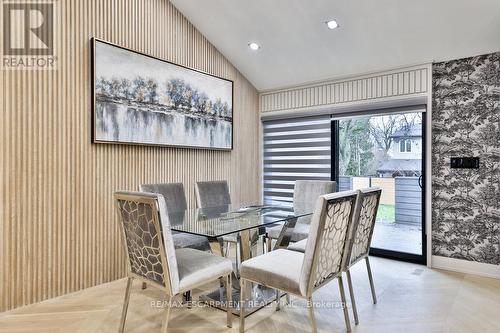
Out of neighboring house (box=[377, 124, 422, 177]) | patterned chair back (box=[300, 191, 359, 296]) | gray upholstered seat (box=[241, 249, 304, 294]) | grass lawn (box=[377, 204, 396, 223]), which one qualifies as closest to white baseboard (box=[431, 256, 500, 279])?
grass lawn (box=[377, 204, 396, 223])

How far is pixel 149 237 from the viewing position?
6.06 feet

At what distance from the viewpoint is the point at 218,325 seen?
2.25m

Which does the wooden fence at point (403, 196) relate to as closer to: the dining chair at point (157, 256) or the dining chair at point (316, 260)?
the dining chair at point (316, 260)

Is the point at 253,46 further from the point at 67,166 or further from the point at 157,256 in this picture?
the point at 157,256

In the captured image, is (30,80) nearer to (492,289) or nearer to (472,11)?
(472,11)

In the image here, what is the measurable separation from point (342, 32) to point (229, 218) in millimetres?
2385

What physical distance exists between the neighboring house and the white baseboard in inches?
39.4

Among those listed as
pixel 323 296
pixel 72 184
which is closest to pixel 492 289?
pixel 323 296

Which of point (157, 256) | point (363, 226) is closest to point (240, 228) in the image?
point (157, 256)

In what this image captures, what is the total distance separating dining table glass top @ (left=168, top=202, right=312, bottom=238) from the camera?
220 cm

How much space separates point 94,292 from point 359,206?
7.92 feet

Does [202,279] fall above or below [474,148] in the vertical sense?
below

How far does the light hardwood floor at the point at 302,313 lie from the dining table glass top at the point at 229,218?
697 millimetres

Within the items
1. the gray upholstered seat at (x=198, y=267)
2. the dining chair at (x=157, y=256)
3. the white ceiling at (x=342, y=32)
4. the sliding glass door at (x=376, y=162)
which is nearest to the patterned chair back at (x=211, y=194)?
the gray upholstered seat at (x=198, y=267)
